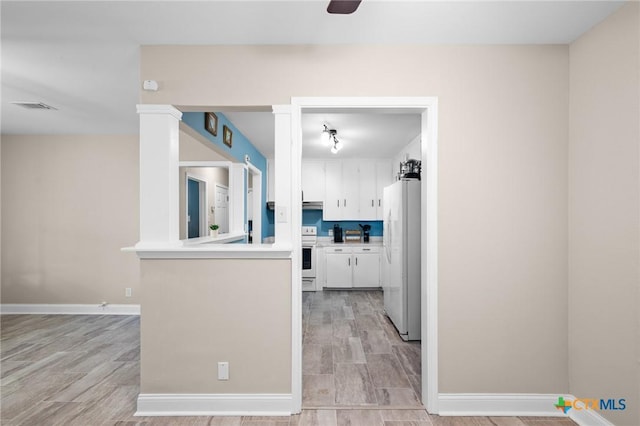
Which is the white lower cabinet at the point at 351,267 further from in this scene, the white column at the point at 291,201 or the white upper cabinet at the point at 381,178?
the white column at the point at 291,201

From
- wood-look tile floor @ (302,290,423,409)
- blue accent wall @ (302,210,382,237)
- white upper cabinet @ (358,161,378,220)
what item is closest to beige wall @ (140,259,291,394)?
wood-look tile floor @ (302,290,423,409)

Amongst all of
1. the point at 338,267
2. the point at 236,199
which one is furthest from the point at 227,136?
the point at 338,267

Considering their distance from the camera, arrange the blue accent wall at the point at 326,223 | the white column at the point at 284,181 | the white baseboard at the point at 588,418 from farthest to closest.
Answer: the blue accent wall at the point at 326,223 < the white column at the point at 284,181 < the white baseboard at the point at 588,418

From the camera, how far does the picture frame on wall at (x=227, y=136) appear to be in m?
3.67

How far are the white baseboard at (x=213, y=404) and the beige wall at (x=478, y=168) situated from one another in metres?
1.10

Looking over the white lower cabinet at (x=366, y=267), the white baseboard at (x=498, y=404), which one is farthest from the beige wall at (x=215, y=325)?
the white lower cabinet at (x=366, y=267)

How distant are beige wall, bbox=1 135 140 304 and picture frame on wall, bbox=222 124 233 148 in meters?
1.64

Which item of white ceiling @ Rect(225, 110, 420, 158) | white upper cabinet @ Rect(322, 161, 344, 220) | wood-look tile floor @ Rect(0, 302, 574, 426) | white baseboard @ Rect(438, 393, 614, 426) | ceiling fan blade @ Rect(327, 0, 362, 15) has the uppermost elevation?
white ceiling @ Rect(225, 110, 420, 158)

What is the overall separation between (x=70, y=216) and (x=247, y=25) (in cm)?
418

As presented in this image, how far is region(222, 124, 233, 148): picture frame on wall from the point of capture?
367 cm

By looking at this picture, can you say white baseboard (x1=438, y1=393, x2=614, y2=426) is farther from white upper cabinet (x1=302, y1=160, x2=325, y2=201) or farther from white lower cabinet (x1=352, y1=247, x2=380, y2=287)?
white upper cabinet (x1=302, y1=160, x2=325, y2=201)

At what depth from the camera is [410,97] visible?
2.20 meters

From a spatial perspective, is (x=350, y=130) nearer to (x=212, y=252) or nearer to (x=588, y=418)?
(x=212, y=252)

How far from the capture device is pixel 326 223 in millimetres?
6641
